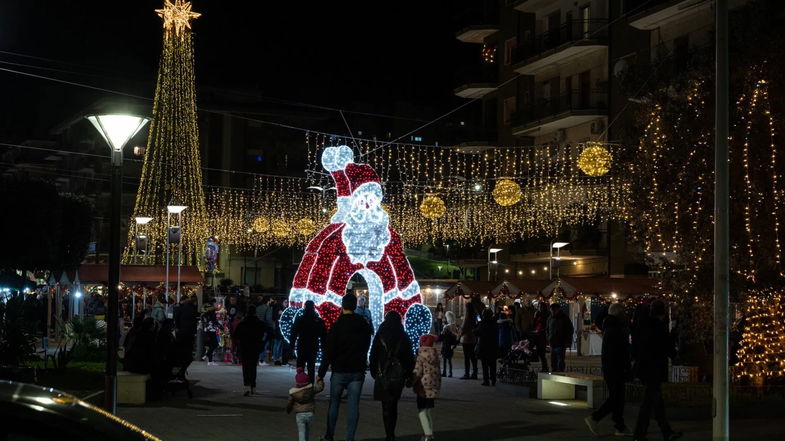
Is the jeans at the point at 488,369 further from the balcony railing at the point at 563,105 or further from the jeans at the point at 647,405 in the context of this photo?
the balcony railing at the point at 563,105

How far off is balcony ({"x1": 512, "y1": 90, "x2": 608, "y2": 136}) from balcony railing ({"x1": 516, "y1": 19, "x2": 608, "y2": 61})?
2012 millimetres

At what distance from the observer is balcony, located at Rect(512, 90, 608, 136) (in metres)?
41.5

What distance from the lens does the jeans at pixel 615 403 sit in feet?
46.9

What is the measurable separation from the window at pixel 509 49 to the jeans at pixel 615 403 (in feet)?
113

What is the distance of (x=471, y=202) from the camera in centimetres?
4794

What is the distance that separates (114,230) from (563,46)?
3253 cm

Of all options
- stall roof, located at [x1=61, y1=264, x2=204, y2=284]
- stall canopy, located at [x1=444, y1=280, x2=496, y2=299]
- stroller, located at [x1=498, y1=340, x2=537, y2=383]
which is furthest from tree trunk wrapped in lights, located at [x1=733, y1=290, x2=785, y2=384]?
stall roof, located at [x1=61, y1=264, x2=204, y2=284]

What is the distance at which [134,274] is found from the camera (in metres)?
39.3

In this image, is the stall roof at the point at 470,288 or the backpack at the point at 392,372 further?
the stall roof at the point at 470,288

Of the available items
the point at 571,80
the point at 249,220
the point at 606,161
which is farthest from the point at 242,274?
the point at 606,161

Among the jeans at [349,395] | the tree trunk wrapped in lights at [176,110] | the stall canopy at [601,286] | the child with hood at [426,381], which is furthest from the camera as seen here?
the tree trunk wrapped in lights at [176,110]

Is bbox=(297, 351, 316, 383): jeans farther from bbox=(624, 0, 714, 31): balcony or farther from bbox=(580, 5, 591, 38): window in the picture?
bbox=(580, 5, 591, 38): window

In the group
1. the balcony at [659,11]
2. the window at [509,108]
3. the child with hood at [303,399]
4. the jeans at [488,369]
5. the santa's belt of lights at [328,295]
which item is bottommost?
the jeans at [488,369]

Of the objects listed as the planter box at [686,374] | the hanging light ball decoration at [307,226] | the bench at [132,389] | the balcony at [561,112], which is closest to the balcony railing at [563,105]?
the balcony at [561,112]
